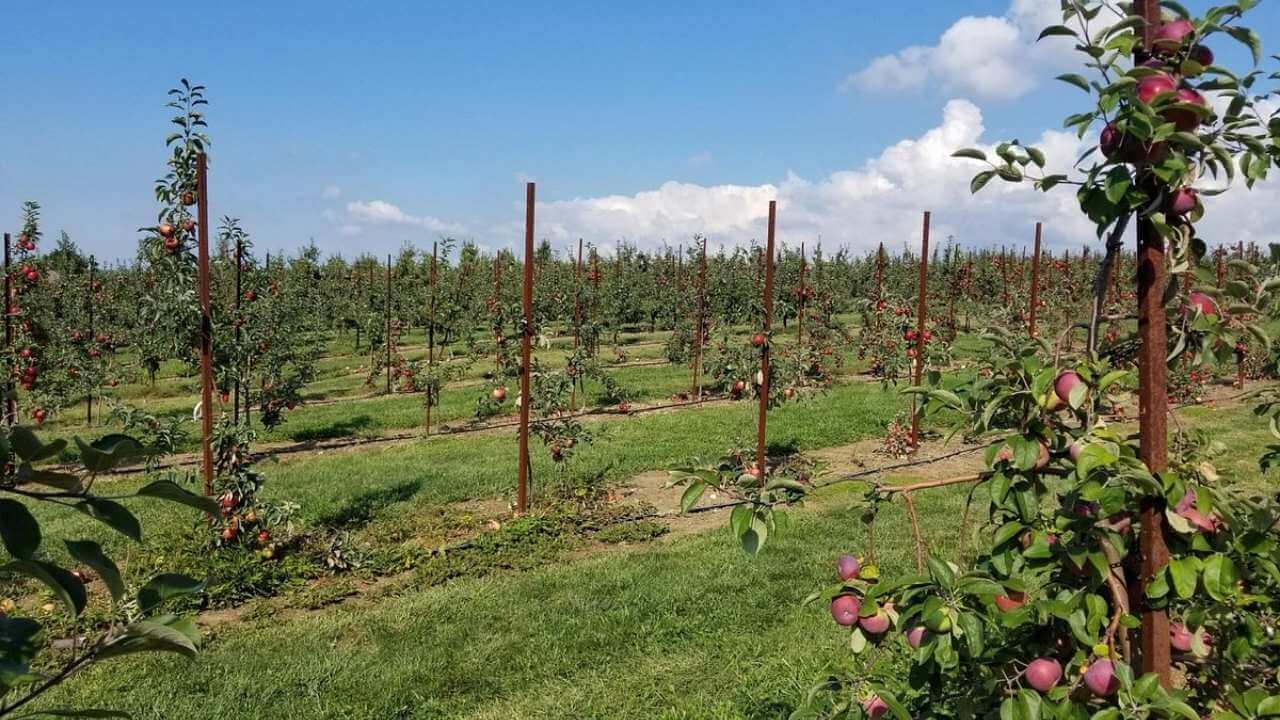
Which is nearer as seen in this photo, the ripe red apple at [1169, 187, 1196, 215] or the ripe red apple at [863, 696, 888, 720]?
the ripe red apple at [1169, 187, 1196, 215]

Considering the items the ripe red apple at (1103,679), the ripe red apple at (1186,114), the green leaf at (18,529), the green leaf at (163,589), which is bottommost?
the ripe red apple at (1103,679)

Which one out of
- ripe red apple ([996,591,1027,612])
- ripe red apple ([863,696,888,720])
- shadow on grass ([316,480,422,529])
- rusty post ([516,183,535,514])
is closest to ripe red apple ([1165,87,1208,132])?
ripe red apple ([996,591,1027,612])

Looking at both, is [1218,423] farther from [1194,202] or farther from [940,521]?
[1194,202]

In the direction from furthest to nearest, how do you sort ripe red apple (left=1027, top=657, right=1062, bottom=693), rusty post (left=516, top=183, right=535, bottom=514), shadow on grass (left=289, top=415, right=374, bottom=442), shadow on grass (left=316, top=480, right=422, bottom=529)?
1. shadow on grass (left=289, top=415, right=374, bottom=442)
2. shadow on grass (left=316, top=480, right=422, bottom=529)
3. rusty post (left=516, top=183, right=535, bottom=514)
4. ripe red apple (left=1027, top=657, right=1062, bottom=693)

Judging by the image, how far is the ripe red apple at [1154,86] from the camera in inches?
43.2

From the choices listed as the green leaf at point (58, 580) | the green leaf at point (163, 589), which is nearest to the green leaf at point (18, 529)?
the green leaf at point (58, 580)

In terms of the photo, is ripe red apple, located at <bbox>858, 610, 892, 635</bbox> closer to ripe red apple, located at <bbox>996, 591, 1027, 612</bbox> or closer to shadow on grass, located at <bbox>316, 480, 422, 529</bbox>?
ripe red apple, located at <bbox>996, 591, 1027, 612</bbox>

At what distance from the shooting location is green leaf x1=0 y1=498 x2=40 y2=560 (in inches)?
29.0

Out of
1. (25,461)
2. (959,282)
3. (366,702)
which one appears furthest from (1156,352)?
(959,282)

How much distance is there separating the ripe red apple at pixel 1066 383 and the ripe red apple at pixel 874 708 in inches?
26.7

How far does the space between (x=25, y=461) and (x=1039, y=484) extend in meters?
1.31

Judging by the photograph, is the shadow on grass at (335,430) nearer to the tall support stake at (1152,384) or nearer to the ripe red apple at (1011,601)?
the ripe red apple at (1011,601)

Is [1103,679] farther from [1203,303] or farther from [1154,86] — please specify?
[1154,86]

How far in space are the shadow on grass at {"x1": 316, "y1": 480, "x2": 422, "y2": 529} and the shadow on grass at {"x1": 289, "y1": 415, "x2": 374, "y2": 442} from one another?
3076 mm
